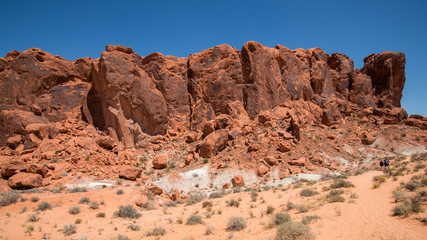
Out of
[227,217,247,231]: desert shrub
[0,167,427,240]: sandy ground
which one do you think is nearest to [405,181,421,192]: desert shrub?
[0,167,427,240]: sandy ground

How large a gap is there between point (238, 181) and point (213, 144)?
6529 millimetres

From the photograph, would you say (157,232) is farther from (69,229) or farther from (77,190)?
(77,190)

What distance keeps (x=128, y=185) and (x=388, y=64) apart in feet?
149

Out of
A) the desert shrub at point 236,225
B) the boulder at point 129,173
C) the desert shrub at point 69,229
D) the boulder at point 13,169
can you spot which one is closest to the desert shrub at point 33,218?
the desert shrub at point 69,229

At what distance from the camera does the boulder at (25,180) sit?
19.2m

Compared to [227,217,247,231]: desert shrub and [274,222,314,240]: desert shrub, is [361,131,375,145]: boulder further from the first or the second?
[274,222,314,240]: desert shrub

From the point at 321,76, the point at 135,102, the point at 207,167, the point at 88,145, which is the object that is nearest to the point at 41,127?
the point at 88,145

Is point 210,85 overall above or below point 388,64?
below

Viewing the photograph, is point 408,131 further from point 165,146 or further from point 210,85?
→ point 165,146

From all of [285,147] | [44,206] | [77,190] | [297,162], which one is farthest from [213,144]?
[44,206]

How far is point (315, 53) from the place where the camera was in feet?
137

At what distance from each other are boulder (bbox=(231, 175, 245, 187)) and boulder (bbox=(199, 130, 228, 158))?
18.0 ft

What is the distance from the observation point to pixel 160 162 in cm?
2736

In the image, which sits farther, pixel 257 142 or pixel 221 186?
pixel 257 142
